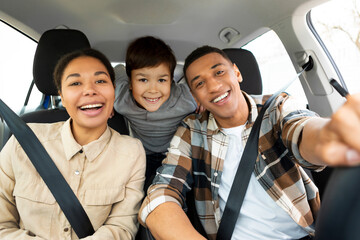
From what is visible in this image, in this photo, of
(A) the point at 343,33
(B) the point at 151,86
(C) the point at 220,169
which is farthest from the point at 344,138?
(A) the point at 343,33

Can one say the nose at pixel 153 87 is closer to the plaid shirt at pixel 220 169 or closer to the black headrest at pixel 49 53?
the plaid shirt at pixel 220 169

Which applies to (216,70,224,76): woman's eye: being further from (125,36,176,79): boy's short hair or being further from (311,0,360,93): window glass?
(311,0,360,93): window glass

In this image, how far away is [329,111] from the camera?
70.9 inches

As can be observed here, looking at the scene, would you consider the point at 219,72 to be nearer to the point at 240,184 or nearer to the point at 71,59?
the point at 240,184

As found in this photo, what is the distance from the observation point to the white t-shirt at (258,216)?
3.92 feet

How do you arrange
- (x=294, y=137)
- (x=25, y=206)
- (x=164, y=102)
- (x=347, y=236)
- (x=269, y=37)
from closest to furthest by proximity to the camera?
(x=347, y=236) < (x=294, y=137) < (x=25, y=206) < (x=164, y=102) < (x=269, y=37)

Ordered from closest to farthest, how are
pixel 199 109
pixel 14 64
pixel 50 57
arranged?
pixel 50 57, pixel 199 109, pixel 14 64

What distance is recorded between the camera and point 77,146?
1.19 metres

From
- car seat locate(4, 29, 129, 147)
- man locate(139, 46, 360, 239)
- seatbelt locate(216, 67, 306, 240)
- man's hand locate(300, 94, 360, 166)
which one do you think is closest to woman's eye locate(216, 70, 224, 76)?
man locate(139, 46, 360, 239)

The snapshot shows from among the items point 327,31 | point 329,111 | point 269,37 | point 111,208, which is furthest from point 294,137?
point 269,37

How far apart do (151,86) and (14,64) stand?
1.13 m

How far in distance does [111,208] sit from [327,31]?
1.63 m

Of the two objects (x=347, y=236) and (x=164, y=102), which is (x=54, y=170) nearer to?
(x=164, y=102)

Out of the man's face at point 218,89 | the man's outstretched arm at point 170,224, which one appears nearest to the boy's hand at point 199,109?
the man's face at point 218,89
